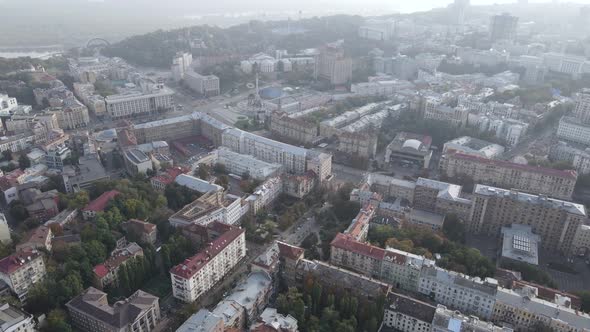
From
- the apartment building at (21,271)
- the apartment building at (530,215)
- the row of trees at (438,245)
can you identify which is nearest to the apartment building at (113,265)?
the apartment building at (21,271)

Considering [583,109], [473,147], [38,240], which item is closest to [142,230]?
[38,240]

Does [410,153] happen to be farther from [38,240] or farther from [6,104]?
[6,104]

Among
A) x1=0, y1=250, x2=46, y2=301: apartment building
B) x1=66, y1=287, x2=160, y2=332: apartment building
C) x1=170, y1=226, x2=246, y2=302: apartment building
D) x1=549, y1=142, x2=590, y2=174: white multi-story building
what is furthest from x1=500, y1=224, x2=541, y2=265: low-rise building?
x1=0, y1=250, x2=46, y2=301: apartment building

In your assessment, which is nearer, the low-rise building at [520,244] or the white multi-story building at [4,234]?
the white multi-story building at [4,234]

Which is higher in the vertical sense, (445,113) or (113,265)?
(445,113)

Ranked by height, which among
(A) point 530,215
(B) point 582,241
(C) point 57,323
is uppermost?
(A) point 530,215

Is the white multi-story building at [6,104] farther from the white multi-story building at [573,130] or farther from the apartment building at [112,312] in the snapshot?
the white multi-story building at [573,130]

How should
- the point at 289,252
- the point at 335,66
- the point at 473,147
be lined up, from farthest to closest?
the point at 335,66, the point at 473,147, the point at 289,252
